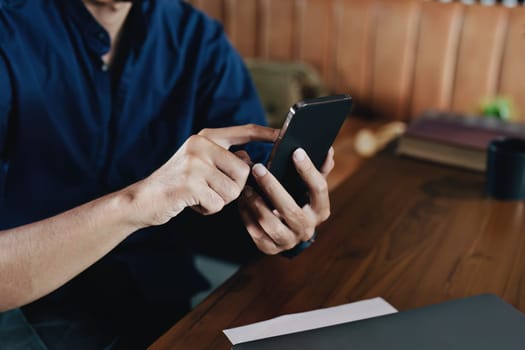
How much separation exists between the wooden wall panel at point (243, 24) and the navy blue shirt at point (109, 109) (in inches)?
45.3

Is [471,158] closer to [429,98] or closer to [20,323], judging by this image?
[429,98]

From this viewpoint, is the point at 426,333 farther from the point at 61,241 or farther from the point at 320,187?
the point at 61,241

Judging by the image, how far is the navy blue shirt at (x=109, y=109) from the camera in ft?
3.46

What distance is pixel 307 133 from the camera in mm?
795

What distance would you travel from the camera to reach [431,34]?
208 cm

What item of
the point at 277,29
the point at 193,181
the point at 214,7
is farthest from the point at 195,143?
the point at 214,7

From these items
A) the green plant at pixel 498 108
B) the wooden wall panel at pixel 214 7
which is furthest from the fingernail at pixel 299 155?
the wooden wall panel at pixel 214 7

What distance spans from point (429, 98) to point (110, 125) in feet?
4.67

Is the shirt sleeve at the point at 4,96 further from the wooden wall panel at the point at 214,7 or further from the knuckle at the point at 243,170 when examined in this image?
the wooden wall panel at the point at 214,7

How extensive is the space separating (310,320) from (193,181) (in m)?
0.26

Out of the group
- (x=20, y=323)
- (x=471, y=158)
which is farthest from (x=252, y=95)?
(x=20, y=323)

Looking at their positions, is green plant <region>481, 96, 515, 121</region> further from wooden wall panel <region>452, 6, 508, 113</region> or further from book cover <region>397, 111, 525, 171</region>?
book cover <region>397, 111, 525, 171</region>

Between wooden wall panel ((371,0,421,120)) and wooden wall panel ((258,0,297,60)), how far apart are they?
0.38 meters

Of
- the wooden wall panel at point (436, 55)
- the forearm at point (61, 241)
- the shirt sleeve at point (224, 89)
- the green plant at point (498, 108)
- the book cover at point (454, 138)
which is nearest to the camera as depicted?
the forearm at point (61, 241)
